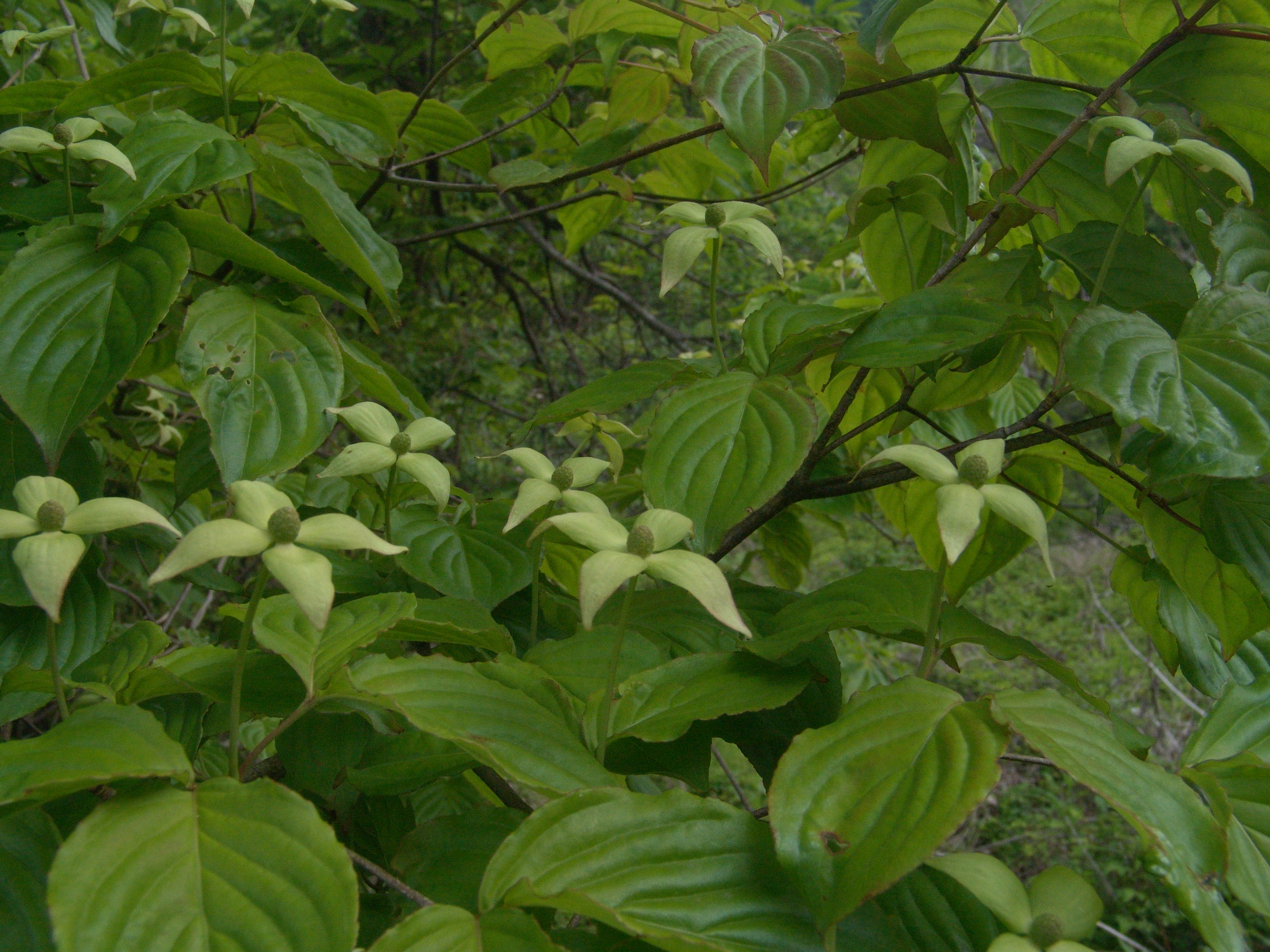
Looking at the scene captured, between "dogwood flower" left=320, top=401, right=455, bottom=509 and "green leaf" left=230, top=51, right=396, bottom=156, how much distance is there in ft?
1.22

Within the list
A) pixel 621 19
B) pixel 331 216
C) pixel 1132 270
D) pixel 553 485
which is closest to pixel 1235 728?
pixel 1132 270

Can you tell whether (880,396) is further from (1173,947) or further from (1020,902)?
(1173,947)

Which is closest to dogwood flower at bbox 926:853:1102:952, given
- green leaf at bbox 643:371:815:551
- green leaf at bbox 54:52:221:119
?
green leaf at bbox 643:371:815:551

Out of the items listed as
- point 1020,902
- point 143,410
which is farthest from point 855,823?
point 143,410

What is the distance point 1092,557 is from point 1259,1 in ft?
17.7

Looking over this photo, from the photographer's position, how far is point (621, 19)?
125cm

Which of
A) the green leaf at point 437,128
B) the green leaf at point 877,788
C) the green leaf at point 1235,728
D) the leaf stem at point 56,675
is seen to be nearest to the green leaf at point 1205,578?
the green leaf at point 1235,728

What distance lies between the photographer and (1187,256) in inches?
210

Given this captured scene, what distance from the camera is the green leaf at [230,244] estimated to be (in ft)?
2.63

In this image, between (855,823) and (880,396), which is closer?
(855,823)

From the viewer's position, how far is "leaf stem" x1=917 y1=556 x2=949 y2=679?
621 mm

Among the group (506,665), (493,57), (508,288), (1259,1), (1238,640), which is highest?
(1259,1)

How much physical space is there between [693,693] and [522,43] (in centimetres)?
116

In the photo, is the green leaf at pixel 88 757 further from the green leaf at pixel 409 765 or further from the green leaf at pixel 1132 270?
the green leaf at pixel 1132 270
